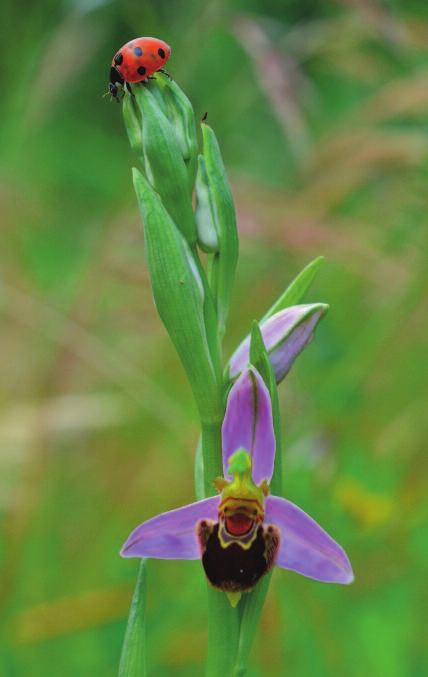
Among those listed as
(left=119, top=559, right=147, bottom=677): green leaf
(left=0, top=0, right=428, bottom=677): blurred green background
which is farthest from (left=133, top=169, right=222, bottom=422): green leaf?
(left=0, top=0, right=428, bottom=677): blurred green background

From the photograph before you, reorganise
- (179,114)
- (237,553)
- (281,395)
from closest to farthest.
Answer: (237,553), (179,114), (281,395)

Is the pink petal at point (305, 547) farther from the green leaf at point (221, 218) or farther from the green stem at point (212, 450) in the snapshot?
the green leaf at point (221, 218)

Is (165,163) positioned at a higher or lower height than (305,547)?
higher

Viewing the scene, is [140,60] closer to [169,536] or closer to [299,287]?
[299,287]

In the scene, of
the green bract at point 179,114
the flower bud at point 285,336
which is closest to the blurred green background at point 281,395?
the flower bud at point 285,336

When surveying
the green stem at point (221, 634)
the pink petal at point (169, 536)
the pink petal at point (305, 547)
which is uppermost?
the pink petal at point (169, 536)

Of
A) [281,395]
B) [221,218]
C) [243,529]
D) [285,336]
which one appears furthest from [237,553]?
[281,395]

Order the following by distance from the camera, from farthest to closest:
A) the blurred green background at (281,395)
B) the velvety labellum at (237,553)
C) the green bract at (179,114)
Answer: the blurred green background at (281,395) → the green bract at (179,114) → the velvety labellum at (237,553)
